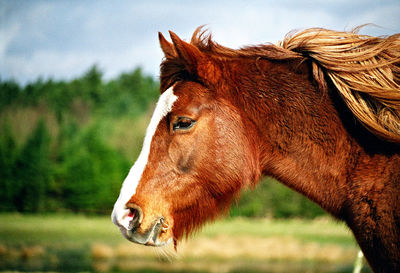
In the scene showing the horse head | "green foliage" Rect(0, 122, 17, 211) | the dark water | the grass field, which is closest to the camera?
the horse head

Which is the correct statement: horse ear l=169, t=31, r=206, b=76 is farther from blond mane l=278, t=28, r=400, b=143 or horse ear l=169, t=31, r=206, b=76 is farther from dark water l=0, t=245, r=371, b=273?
dark water l=0, t=245, r=371, b=273

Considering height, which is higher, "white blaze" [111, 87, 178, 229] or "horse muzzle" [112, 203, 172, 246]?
"white blaze" [111, 87, 178, 229]

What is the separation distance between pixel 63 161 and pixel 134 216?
52.0m

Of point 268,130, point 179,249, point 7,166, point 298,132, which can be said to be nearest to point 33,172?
point 7,166

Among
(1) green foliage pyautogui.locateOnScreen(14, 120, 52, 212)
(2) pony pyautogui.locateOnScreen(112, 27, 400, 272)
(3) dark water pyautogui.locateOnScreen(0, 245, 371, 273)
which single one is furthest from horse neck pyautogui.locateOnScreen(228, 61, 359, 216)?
(1) green foliage pyautogui.locateOnScreen(14, 120, 52, 212)

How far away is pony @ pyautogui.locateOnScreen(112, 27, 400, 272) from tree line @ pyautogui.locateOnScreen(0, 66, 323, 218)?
139ft

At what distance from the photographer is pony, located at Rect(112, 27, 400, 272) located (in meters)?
3.05

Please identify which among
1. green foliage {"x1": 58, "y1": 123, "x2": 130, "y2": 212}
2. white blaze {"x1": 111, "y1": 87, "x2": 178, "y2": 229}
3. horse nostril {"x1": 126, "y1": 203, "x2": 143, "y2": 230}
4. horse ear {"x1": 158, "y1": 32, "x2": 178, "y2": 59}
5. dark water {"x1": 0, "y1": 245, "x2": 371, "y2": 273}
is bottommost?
green foliage {"x1": 58, "y1": 123, "x2": 130, "y2": 212}

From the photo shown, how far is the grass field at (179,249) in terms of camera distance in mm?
24328

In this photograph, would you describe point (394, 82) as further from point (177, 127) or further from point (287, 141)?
point (177, 127)

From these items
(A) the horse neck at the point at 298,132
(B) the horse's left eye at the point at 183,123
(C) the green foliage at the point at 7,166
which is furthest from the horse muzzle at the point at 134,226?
(C) the green foliage at the point at 7,166

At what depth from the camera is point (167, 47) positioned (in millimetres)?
3555

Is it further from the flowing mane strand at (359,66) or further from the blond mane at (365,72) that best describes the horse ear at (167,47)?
the blond mane at (365,72)

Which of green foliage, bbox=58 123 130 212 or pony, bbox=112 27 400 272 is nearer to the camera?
pony, bbox=112 27 400 272
